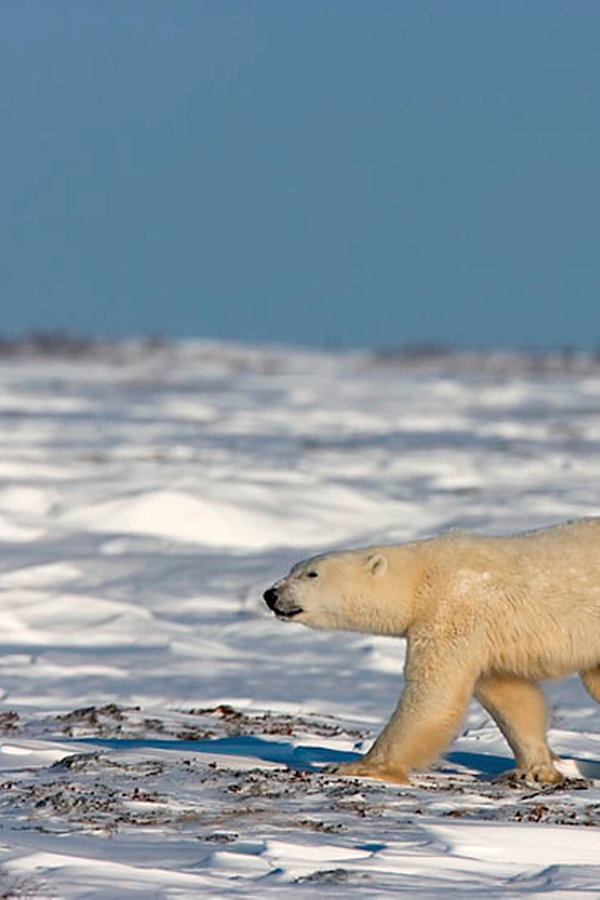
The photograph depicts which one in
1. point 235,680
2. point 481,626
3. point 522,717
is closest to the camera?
point 481,626

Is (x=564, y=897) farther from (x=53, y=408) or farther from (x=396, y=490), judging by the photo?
(x=53, y=408)

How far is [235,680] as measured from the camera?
309 inches

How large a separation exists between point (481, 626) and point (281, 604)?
670 mm

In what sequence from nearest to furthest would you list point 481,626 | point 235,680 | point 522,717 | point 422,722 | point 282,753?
point 422,722 → point 481,626 → point 522,717 → point 282,753 → point 235,680

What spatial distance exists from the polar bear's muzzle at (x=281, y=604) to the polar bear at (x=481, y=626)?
1 centimetres

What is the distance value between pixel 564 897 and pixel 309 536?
8177 millimetres

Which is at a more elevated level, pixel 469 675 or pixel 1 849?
pixel 469 675

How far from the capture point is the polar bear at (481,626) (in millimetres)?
5223

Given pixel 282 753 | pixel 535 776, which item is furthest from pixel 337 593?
pixel 535 776

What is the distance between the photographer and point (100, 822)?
4320mm

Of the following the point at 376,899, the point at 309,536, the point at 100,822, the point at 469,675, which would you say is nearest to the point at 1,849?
the point at 100,822

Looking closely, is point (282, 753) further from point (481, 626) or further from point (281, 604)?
point (481, 626)

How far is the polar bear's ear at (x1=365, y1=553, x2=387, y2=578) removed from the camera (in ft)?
18.0

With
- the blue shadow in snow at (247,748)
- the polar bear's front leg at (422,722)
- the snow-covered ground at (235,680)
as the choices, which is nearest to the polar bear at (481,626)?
the polar bear's front leg at (422,722)
